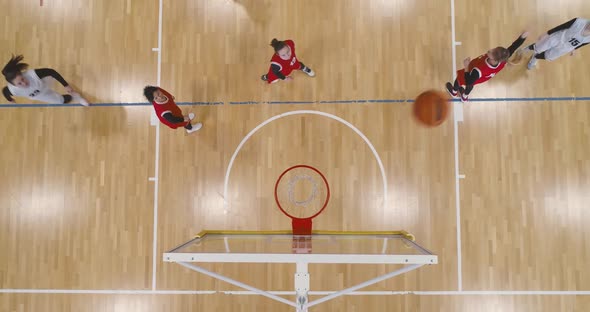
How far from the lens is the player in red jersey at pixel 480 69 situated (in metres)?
4.29

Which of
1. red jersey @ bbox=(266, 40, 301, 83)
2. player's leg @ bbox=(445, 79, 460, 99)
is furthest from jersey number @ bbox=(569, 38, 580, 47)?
red jersey @ bbox=(266, 40, 301, 83)

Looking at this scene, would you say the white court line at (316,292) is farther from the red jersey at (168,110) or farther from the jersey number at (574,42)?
the jersey number at (574,42)

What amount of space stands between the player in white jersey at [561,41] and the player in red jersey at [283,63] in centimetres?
265

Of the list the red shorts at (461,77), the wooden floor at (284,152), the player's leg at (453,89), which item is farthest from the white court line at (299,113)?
the red shorts at (461,77)

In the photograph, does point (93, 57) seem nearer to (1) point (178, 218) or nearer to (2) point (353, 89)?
(1) point (178, 218)

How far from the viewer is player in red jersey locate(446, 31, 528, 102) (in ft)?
14.1

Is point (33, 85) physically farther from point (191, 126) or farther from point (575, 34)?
point (575, 34)

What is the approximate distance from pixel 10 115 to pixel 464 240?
19.2 feet

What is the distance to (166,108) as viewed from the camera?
14.7 feet

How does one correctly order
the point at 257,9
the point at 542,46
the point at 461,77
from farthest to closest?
the point at 257,9 < the point at 461,77 < the point at 542,46

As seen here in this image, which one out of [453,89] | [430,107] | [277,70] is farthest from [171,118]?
[453,89]

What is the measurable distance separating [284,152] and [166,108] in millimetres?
1471

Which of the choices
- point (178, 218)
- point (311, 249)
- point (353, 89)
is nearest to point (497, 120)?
point (353, 89)

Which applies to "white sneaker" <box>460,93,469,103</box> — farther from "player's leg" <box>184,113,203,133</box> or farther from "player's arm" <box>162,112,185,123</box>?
"player's arm" <box>162,112,185,123</box>
